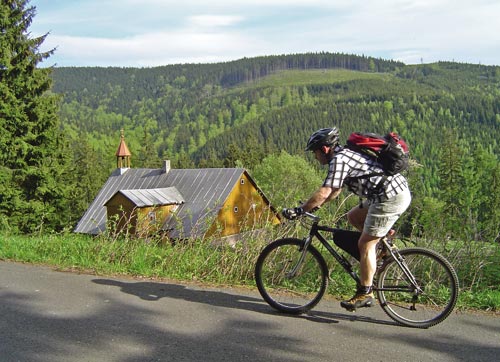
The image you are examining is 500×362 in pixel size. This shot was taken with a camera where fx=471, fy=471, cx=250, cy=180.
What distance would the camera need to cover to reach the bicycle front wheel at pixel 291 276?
521cm

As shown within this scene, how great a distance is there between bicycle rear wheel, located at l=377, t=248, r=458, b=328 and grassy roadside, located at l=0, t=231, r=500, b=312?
514mm

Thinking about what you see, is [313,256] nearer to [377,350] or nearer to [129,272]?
[377,350]

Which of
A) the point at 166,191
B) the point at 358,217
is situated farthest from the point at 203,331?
the point at 166,191

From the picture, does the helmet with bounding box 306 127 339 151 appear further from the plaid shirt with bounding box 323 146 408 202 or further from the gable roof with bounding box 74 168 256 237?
the gable roof with bounding box 74 168 256 237

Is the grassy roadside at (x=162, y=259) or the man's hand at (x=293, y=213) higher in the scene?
the man's hand at (x=293, y=213)

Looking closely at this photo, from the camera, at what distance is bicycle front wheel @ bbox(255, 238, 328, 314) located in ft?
17.1

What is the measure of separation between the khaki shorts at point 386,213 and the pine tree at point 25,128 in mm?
23453

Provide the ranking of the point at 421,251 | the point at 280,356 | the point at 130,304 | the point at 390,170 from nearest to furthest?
the point at 280,356 → the point at 390,170 → the point at 421,251 → the point at 130,304

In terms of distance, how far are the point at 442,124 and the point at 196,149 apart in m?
96.7

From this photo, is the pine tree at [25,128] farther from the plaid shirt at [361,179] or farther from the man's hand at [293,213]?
the plaid shirt at [361,179]

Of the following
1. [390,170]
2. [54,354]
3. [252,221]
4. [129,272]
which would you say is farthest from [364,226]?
[129,272]

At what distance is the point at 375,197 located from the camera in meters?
4.69

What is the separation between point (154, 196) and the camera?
108 feet

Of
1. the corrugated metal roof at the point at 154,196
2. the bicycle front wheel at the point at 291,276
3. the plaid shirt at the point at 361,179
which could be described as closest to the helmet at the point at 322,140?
the plaid shirt at the point at 361,179
